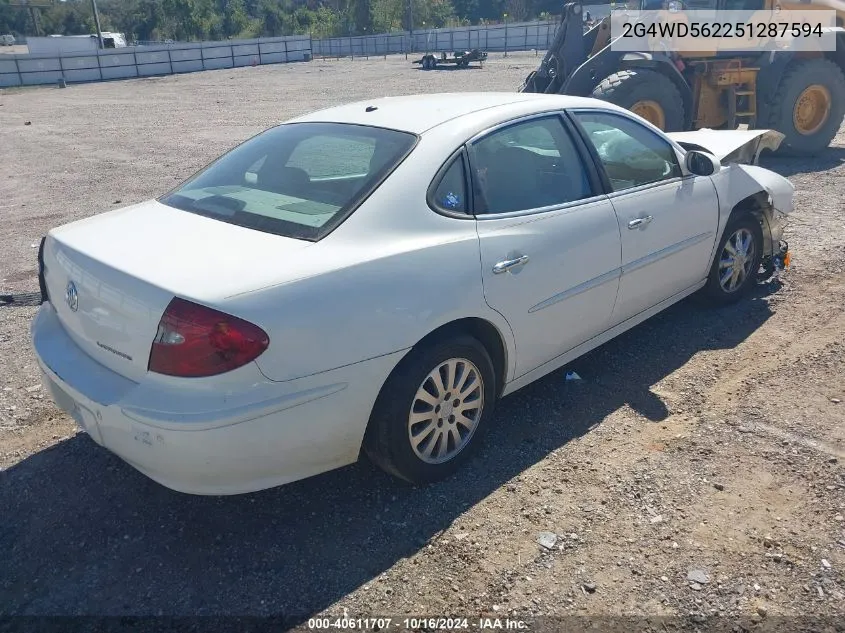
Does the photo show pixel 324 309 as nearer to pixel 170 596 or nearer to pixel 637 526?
pixel 170 596

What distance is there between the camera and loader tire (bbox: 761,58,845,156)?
35.3 ft

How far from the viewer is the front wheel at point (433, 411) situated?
3.03m

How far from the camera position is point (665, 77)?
32.9 feet

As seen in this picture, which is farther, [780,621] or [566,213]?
[566,213]

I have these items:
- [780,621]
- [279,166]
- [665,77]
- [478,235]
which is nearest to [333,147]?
[279,166]

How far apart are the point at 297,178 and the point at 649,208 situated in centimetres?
205

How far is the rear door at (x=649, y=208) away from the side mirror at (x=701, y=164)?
2.8 inches

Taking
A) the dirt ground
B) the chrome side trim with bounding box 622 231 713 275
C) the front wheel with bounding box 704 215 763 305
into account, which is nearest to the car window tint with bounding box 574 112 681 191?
the chrome side trim with bounding box 622 231 713 275

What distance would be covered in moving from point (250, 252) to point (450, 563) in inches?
58.5

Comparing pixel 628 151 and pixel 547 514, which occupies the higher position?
pixel 628 151

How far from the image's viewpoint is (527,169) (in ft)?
12.2

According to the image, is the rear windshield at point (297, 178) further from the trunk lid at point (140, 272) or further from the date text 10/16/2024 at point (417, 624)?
the date text 10/16/2024 at point (417, 624)

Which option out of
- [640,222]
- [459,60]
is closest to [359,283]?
[640,222]

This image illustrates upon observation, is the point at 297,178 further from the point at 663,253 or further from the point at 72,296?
the point at 663,253
